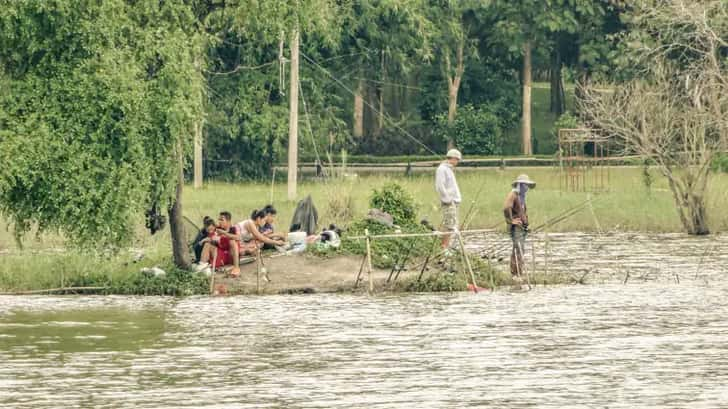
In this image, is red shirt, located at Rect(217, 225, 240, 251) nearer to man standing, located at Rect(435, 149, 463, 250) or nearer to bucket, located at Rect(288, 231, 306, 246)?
bucket, located at Rect(288, 231, 306, 246)

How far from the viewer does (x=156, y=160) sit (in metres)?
25.7

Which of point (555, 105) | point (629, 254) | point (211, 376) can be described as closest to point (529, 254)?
point (629, 254)

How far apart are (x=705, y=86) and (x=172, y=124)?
15.4 metres

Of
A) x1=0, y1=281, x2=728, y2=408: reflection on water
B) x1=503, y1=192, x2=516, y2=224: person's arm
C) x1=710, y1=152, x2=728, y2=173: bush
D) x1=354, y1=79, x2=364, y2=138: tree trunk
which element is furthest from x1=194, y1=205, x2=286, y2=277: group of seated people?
x1=354, y1=79, x2=364, y2=138: tree trunk

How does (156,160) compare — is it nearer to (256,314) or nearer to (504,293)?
(256,314)

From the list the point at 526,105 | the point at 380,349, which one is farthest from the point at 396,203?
the point at 526,105

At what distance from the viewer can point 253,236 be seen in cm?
2689

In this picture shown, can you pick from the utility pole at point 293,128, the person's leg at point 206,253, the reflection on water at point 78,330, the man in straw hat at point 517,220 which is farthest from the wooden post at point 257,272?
the utility pole at point 293,128

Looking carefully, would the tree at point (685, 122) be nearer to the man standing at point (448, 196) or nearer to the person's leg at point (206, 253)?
the man standing at point (448, 196)

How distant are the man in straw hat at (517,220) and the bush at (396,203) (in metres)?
1.76

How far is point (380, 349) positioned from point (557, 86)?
52.4 m

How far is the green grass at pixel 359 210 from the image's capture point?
2669cm

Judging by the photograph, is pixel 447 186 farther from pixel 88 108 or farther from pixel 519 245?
pixel 88 108

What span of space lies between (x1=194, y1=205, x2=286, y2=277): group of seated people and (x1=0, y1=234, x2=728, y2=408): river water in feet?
3.20
